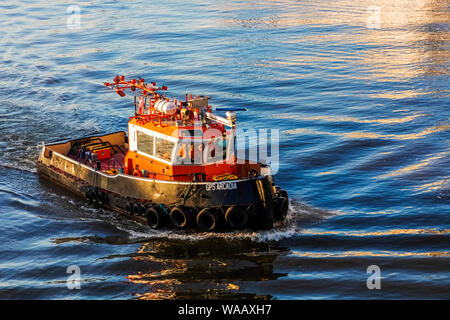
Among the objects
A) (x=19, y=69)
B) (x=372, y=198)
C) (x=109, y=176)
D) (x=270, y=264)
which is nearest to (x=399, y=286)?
(x=270, y=264)

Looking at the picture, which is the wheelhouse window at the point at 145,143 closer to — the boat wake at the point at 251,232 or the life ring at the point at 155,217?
the life ring at the point at 155,217

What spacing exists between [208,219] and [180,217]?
876 millimetres

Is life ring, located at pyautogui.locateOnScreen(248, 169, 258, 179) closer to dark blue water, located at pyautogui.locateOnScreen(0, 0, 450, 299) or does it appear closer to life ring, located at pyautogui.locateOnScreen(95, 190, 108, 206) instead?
dark blue water, located at pyautogui.locateOnScreen(0, 0, 450, 299)

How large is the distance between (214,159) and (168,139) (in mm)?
1455

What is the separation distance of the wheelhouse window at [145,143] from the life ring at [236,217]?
3295 mm

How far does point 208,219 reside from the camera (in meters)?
16.7

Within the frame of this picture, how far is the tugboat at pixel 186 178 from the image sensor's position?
16.6m

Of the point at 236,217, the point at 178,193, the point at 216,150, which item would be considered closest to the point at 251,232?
the point at 236,217

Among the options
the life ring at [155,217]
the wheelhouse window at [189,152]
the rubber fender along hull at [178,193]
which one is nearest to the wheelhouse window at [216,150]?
the wheelhouse window at [189,152]

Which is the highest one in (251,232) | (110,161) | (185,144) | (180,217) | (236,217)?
(185,144)

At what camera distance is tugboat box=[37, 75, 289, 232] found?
16594 mm

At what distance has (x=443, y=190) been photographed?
2012 cm

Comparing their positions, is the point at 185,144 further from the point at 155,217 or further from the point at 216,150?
the point at 155,217
